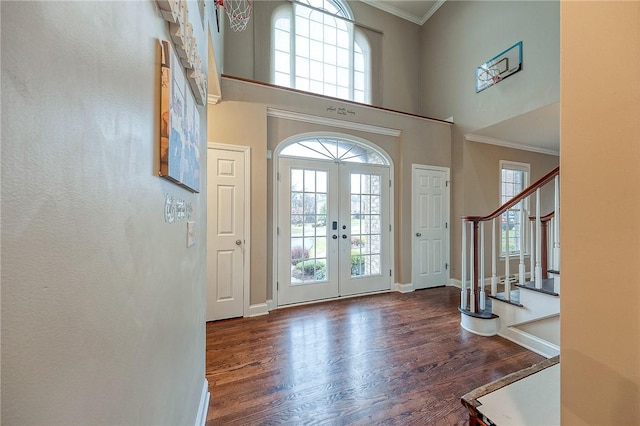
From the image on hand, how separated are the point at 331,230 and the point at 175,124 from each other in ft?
9.34

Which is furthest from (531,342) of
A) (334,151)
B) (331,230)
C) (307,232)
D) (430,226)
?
(334,151)

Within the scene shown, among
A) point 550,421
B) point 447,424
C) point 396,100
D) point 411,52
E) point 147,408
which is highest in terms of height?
point 411,52

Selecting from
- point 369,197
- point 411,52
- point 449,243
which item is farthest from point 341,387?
point 411,52

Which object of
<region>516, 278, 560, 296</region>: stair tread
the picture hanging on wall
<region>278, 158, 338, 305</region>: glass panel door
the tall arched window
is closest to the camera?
the picture hanging on wall

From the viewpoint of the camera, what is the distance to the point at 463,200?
420 centimetres

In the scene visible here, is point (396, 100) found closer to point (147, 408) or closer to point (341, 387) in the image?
point (341, 387)

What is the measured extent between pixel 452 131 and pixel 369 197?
191 centimetres

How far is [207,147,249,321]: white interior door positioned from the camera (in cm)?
286

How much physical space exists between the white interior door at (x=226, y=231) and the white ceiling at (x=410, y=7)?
3.90 meters

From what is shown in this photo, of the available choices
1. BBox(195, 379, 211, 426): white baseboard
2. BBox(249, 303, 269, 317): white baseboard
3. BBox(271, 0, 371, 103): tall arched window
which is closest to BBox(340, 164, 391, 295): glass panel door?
BBox(249, 303, 269, 317): white baseboard

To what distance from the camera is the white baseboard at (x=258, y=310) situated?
9.93 feet

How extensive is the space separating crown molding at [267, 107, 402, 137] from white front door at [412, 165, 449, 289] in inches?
29.1

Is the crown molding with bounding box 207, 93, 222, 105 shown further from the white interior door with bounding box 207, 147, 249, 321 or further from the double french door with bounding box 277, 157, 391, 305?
the double french door with bounding box 277, 157, 391, 305

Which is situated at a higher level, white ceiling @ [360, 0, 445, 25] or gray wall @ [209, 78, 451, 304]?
white ceiling @ [360, 0, 445, 25]
